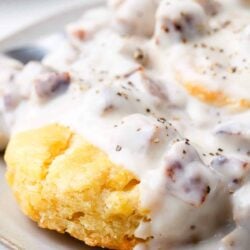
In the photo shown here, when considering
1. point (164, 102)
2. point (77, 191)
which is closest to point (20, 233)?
point (77, 191)

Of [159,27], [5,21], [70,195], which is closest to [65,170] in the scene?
[70,195]

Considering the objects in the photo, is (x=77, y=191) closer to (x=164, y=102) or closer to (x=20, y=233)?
(x=20, y=233)

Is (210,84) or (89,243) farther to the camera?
(210,84)

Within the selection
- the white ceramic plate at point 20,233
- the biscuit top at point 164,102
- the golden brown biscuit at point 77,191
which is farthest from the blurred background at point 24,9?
the golden brown biscuit at point 77,191

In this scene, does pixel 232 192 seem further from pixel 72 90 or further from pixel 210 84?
pixel 72 90

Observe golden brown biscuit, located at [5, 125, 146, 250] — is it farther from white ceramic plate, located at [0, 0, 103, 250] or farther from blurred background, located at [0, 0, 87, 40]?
blurred background, located at [0, 0, 87, 40]
